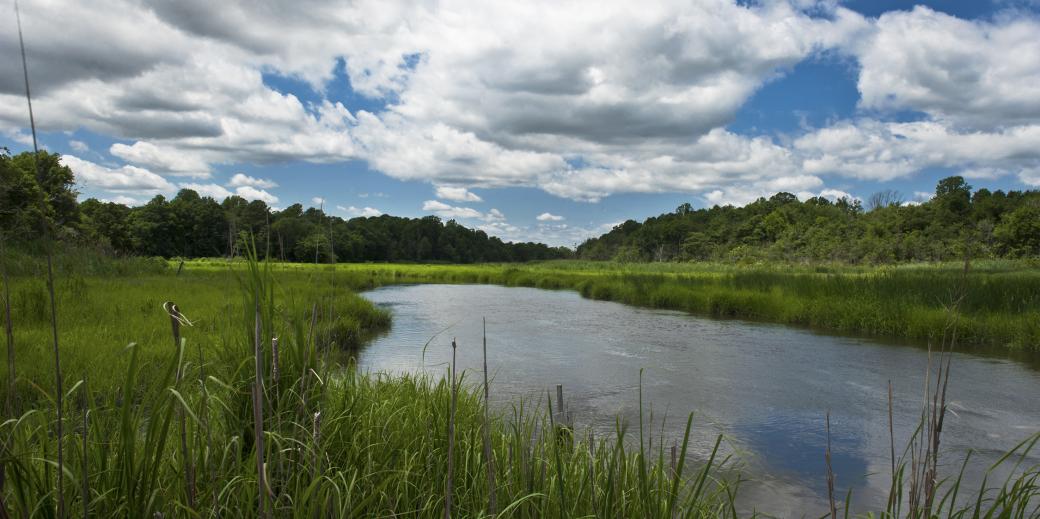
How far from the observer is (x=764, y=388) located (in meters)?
8.09

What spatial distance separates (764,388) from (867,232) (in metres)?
43.8

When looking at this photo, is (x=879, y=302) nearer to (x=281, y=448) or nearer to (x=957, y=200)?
(x=281, y=448)

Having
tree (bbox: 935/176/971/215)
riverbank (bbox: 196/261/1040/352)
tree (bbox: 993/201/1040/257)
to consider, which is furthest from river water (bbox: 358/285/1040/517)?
tree (bbox: 935/176/971/215)

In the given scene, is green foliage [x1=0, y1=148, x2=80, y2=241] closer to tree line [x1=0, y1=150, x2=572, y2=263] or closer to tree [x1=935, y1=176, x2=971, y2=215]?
tree line [x1=0, y1=150, x2=572, y2=263]

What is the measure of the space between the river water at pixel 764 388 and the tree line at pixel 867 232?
5.33m

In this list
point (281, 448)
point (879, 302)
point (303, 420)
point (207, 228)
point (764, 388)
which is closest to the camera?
point (303, 420)

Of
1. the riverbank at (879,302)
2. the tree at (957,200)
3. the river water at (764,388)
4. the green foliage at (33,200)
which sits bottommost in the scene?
the river water at (764,388)

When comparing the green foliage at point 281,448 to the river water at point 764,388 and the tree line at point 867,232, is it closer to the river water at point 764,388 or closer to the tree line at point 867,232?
the river water at point 764,388

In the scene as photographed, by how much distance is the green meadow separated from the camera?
1.85 meters

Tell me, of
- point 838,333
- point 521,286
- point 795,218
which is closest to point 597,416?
point 838,333

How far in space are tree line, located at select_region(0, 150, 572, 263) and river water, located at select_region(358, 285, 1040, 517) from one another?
1573mm

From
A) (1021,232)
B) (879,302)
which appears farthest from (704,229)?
(879,302)

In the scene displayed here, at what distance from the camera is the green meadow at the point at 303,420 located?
72.8 inches

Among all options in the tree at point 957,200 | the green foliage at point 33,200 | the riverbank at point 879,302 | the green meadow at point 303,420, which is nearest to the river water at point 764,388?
the green meadow at point 303,420
